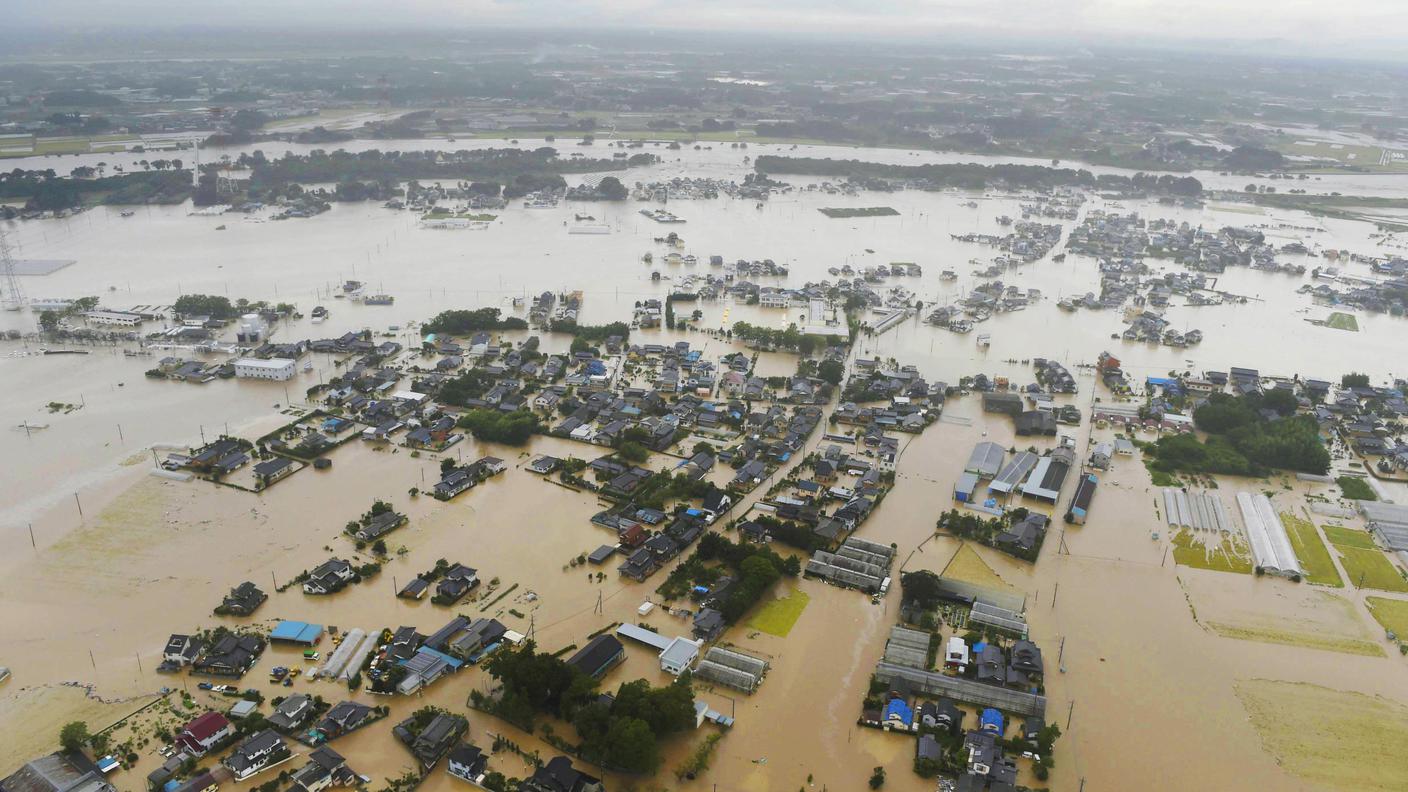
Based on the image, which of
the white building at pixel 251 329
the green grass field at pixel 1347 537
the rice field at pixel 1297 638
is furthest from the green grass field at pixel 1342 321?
the white building at pixel 251 329

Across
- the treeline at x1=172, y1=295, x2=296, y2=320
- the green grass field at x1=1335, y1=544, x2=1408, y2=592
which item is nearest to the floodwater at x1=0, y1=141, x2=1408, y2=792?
the green grass field at x1=1335, y1=544, x2=1408, y2=592

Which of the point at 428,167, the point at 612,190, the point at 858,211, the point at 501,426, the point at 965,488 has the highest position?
the point at 428,167

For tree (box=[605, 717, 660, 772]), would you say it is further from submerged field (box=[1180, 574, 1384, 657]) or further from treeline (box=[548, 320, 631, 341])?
treeline (box=[548, 320, 631, 341])

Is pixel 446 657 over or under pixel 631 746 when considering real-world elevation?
under

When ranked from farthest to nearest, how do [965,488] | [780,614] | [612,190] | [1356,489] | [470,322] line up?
1. [612,190]
2. [470,322]
3. [1356,489]
4. [965,488]
5. [780,614]

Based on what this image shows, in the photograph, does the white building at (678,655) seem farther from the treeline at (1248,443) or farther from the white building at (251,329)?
the white building at (251,329)

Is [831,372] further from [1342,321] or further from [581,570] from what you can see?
[1342,321]

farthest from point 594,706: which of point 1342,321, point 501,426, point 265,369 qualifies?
point 1342,321

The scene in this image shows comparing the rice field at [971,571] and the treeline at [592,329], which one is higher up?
the treeline at [592,329]
